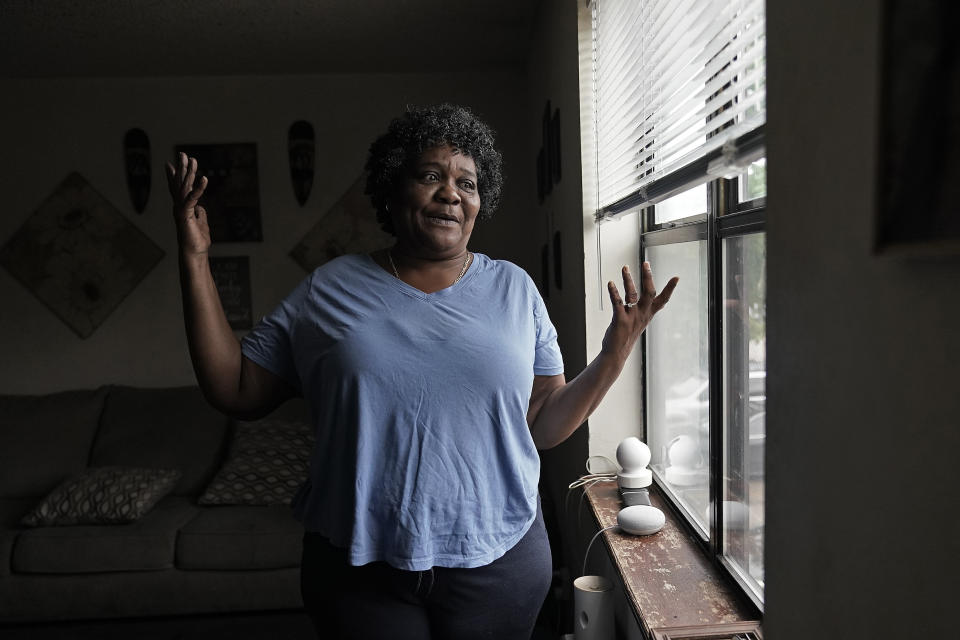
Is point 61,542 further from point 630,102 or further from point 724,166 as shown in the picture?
point 724,166

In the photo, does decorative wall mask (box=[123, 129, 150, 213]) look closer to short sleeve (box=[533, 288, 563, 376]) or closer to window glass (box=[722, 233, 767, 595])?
short sleeve (box=[533, 288, 563, 376])

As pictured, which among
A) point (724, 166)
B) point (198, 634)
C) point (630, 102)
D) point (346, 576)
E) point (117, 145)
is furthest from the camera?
point (117, 145)

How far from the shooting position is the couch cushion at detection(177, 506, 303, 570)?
2.96 metres

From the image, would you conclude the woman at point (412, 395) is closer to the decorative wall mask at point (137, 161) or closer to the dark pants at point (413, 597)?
the dark pants at point (413, 597)

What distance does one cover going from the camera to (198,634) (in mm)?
2871

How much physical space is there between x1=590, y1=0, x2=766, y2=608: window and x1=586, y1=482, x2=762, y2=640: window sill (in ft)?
0.14

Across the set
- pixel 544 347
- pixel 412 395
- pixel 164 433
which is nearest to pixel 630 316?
pixel 544 347

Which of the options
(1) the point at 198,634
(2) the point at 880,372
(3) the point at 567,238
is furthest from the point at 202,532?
(2) the point at 880,372

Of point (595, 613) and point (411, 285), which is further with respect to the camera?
point (595, 613)

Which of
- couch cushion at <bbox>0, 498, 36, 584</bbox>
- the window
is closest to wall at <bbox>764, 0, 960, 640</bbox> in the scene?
the window

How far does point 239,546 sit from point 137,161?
2.26 metres

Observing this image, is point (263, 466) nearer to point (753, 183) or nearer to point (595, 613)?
point (595, 613)

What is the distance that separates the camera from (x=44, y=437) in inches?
145

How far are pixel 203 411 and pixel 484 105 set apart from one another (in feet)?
7.39
